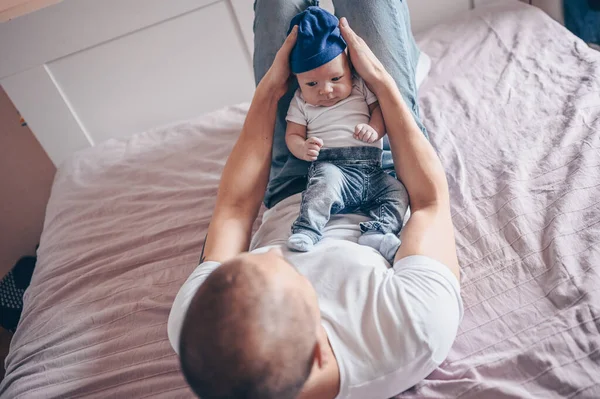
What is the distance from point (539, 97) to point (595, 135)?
0.23 m

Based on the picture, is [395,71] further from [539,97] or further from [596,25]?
[596,25]

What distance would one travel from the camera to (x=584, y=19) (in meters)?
1.76

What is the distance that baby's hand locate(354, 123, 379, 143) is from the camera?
101 cm

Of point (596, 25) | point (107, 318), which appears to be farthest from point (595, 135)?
point (107, 318)

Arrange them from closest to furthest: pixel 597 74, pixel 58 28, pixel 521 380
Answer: pixel 521 380 → pixel 597 74 → pixel 58 28

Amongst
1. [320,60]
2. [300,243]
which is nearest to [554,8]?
[320,60]

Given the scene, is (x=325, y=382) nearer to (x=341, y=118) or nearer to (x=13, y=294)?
(x=341, y=118)

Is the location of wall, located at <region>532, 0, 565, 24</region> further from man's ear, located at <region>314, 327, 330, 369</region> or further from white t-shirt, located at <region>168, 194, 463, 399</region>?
man's ear, located at <region>314, 327, 330, 369</region>

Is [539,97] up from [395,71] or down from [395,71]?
down

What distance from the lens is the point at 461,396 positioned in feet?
2.51

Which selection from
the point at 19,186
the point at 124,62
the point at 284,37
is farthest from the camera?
the point at 19,186

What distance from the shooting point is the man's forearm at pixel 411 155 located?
37.4 inches

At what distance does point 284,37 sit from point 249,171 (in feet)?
1.29

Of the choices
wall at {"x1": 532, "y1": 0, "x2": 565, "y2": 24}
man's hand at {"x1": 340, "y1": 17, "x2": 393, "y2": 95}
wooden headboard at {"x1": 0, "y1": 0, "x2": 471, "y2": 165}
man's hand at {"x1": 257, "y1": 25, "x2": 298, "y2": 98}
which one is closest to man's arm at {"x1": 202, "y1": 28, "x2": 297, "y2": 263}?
man's hand at {"x1": 257, "y1": 25, "x2": 298, "y2": 98}
